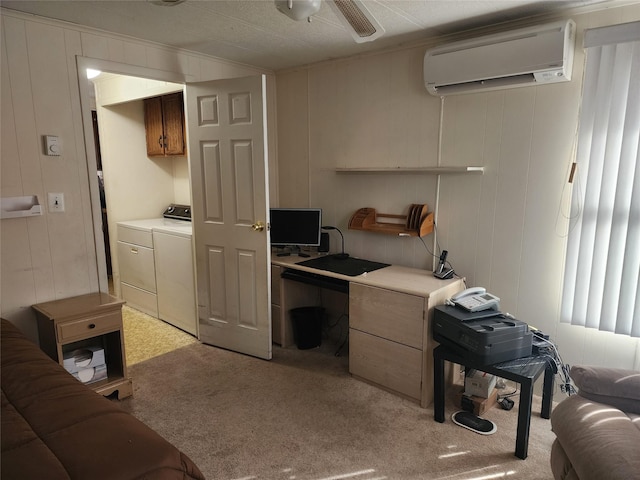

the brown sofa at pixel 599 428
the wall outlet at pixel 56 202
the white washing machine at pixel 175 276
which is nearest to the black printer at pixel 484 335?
the brown sofa at pixel 599 428

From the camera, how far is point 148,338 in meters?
3.58

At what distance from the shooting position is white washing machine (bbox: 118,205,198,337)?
11.8 ft

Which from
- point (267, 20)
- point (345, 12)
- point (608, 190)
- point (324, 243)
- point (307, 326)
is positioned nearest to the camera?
point (345, 12)

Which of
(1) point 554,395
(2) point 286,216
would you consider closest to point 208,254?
(2) point 286,216

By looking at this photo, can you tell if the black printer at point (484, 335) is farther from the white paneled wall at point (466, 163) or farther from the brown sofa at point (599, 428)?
the white paneled wall at point (466, 163)

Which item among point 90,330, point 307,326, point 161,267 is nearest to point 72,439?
point 90,330

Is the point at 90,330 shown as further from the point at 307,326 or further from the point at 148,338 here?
the point at 307,326

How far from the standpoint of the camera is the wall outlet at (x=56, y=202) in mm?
2551

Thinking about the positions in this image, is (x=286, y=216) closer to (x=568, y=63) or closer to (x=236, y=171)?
(x=236, y=171)

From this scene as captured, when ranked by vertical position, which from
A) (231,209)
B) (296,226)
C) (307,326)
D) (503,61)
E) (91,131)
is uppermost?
(503,61)

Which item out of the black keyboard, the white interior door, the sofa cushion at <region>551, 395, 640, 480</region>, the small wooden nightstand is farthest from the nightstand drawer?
the sofa cushion at <region>551, 395, 640, 480</region>

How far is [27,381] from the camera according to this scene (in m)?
1.64

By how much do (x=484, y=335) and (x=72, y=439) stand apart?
1798 millimetres

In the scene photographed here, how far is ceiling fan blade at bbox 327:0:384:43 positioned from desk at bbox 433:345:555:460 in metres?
1.66
